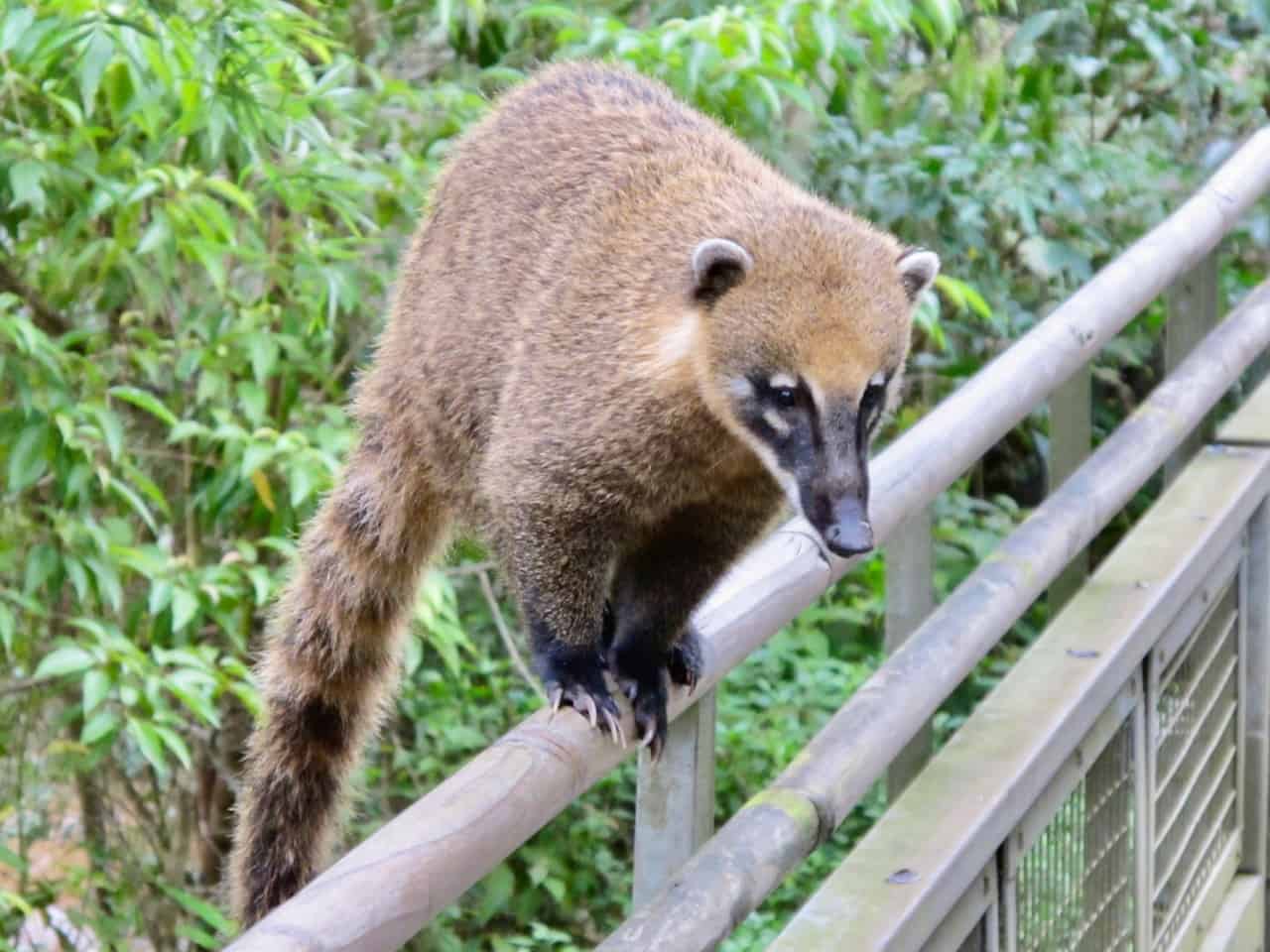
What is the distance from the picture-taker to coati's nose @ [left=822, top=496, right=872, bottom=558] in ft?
6.84

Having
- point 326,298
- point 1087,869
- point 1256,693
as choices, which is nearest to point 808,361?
point 1087,869

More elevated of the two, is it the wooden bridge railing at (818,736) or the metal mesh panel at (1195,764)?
the wooden bridge railing at (818,736)

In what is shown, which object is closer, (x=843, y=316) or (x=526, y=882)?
(x=843, y=316)

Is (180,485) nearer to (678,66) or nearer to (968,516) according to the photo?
(678,66)

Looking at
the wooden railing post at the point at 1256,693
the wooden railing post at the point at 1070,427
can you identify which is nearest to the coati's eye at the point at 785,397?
the wooden railing post at the point at 1070,427

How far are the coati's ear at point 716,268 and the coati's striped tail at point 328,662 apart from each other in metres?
0.68

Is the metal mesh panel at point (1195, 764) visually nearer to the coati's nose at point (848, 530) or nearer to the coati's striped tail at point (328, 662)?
the coati's nose at point (848, 530)

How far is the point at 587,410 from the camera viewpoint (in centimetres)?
239

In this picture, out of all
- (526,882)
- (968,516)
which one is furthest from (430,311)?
(968,516)

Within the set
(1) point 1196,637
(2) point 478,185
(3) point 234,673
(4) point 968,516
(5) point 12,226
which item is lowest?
(4) point 968,516

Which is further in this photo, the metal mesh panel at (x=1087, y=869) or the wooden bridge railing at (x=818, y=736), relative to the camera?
the metal mesh panel at (x=1087, y=869)

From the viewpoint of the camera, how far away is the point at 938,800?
7.46ft

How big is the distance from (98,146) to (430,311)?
97 centimetres

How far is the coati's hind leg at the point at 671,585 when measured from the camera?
2.34 meters
